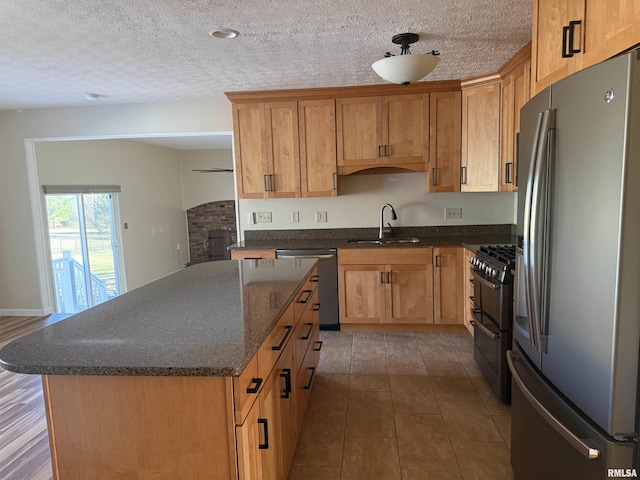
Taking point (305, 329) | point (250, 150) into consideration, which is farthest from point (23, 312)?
point (305, 329)

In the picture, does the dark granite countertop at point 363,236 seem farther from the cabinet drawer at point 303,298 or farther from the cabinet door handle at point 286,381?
the cabinet door handle at point 286,381

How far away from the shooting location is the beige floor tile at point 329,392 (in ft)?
8.33

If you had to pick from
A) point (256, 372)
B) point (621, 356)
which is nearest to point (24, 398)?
point (256, 372)

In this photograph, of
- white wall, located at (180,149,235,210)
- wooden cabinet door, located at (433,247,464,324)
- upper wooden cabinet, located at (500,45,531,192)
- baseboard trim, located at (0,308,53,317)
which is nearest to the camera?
upper wooden cabinet, located at (500,45,531,192)

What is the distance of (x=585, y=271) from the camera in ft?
3.81

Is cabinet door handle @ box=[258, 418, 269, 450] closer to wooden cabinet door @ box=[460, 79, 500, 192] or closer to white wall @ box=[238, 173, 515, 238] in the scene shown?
wooden cabinet door @ box=[460, 79, 500, 192]

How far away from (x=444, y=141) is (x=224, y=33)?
7.26 feet

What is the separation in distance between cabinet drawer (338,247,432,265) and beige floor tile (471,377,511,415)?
1180mm

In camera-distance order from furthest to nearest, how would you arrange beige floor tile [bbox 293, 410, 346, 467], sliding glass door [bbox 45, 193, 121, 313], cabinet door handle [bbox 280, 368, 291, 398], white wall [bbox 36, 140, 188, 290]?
1. sliding glass door [bbox 45, 193, 121, 313]
2. white wall [bbox 36, 140, 188, 290]
3. beige floor tile [bbox 293, 410, 346, 467]
4. cabinet door handle [bbox 280, 368, 291, 398]

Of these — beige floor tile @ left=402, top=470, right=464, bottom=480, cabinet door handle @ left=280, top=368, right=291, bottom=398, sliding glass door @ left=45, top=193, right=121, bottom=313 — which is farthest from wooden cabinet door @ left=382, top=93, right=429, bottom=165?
sliding glass door @ left=45, top=193, right=121, bottom=313

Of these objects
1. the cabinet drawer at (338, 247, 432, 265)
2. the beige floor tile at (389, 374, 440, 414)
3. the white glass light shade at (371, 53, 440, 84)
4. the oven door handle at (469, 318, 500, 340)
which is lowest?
the beige floor tile at (389, 374, 440, 414)

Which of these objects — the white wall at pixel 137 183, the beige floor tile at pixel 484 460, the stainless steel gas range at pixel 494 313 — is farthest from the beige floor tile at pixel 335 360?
the white wall at pixel 137 183

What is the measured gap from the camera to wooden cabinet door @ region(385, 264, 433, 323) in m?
3.70

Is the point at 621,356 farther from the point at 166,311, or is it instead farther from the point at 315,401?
the point at 315,401
